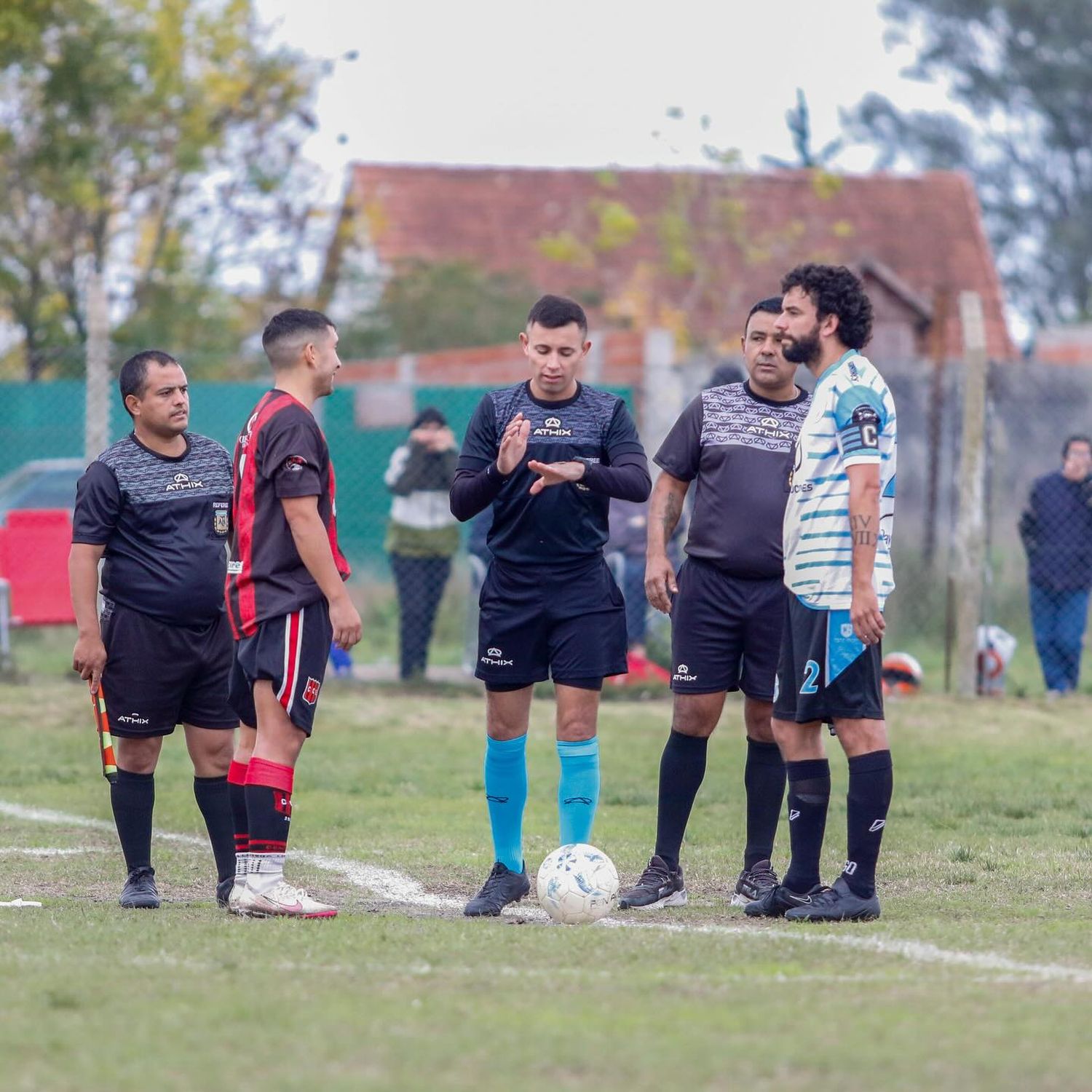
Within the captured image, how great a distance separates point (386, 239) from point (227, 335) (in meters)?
9.29

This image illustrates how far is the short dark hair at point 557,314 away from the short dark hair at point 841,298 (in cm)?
75

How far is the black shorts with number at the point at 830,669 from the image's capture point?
18.8 ft

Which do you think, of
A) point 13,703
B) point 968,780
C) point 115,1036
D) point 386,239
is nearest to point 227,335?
point 386,239

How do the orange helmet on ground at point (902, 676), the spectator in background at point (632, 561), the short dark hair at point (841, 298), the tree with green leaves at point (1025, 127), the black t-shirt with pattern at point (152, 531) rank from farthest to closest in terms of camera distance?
the tree with green leaves at point (1025, 127)
the spectator in background at point (632, 561)
the orange helmet on ground at point (902, 676)
the black t-shirt with pattern at point (152, 531)
the short dark hair at point (841, 298)

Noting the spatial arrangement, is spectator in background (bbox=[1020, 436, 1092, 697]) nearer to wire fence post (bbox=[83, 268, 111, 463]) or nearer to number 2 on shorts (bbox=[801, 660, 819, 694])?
wire fence post (bbox=[83, 268, 111, 463])

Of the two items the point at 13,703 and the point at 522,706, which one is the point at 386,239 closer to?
the point at 13,703

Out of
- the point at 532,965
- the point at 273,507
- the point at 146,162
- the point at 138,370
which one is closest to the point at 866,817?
the point at 532,965

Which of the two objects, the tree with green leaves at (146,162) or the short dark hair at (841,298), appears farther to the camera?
the tree with green leaves at (146,162)

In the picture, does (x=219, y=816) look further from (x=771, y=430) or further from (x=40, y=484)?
(x=40, y=484)

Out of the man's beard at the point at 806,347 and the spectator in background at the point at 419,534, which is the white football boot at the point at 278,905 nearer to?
the man's beard at the point at 806,347

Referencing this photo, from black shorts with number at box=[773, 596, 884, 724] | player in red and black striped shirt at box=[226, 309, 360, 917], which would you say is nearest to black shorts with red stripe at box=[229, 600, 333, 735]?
player in red and black striped shirt at box=[226, 309, 360, 917]

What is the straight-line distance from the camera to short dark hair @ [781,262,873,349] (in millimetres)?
5930

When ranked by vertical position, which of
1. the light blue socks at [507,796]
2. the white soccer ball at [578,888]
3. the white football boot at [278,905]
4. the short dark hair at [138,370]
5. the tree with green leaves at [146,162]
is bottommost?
the white football boot at [278,905]

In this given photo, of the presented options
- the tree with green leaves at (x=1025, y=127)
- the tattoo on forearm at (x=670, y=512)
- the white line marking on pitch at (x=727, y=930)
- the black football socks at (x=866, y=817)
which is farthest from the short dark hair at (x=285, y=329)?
the tree with green leaves at (x=1025, y=127)
